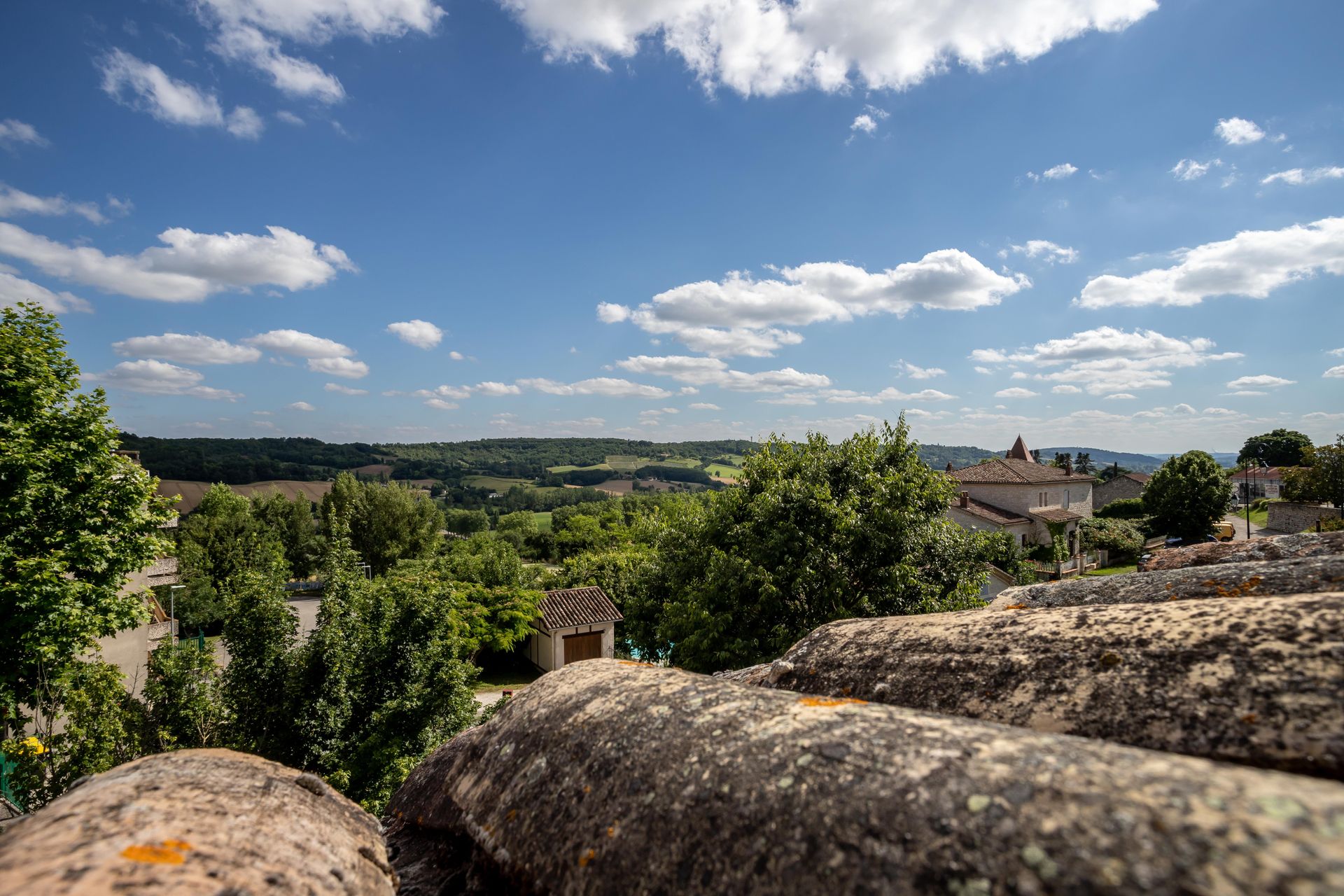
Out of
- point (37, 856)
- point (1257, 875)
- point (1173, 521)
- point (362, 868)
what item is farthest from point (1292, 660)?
point (1173, 521)

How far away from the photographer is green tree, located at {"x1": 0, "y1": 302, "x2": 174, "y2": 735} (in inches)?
488

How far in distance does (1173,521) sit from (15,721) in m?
73.4

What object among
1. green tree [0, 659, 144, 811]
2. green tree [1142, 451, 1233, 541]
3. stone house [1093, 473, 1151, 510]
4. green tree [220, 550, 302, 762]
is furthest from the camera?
stone house [1093, 473, 1151, 510]

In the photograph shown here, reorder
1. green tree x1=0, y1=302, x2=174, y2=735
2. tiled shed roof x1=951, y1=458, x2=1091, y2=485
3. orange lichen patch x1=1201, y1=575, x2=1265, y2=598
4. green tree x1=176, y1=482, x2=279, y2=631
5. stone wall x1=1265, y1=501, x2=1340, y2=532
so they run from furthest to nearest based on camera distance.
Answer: tiled shed roof x1=951, y1=458, x2=1091, y2=485
stone wall x1=1265, y1=501, x2=1340, y2=532
green tree x1=176, y1=482, x2=279, y2=631
green tree x1=0, y1=302, x2=174, y2=735
orange lichen patch x1=1201, y1=575, x2=1265, y2=598

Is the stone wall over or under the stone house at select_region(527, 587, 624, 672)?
over

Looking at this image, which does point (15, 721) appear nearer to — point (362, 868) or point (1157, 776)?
point (362, 868)

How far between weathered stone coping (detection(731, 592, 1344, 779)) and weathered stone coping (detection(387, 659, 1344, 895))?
436 mm

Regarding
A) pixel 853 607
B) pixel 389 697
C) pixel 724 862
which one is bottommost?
pixel 389 697

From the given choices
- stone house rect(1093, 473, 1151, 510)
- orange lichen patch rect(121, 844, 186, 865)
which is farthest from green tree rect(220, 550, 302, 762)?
stone house rect(1093, 473, 1151, 510)

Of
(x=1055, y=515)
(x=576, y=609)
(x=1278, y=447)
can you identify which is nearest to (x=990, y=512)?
(x=1055, y=515)

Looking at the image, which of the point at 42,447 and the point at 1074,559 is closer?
the point at 42,447

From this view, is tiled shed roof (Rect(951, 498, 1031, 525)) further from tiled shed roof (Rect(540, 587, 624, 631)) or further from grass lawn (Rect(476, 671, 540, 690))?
grass lawn (Rect(476, 671, 540, 690))

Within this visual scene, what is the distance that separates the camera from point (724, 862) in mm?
1993

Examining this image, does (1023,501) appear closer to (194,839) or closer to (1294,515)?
(1294,515)
